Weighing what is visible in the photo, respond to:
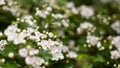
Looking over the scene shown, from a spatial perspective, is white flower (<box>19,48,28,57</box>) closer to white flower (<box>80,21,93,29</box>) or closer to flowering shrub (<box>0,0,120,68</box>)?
flowering shrub (<box>0,0,120,68</box>)

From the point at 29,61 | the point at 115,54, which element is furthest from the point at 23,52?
the point at 115,54

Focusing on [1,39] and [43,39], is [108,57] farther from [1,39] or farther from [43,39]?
[1,39]

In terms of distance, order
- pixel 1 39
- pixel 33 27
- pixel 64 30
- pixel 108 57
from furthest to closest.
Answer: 1. pixel 64 30
2. pixel 108 57
3. pixel 33 27
4. pixel 1 39

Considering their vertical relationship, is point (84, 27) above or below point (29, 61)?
above

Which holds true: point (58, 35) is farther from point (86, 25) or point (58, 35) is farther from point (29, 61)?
point (29, 61)

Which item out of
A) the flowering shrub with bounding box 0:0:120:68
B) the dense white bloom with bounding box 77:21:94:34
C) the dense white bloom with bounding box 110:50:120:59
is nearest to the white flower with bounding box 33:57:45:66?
the flowering shrub with bounding box 0:0:120:68

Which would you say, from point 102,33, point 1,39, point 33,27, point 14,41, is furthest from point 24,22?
point 102,33

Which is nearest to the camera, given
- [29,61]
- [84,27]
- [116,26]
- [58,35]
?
[29,61]

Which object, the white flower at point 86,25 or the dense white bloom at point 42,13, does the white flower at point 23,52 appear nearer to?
the dense white bloom at point 42,13

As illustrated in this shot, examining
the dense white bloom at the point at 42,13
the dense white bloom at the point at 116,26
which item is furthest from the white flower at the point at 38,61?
the dense white bloom at the point at 116,26
